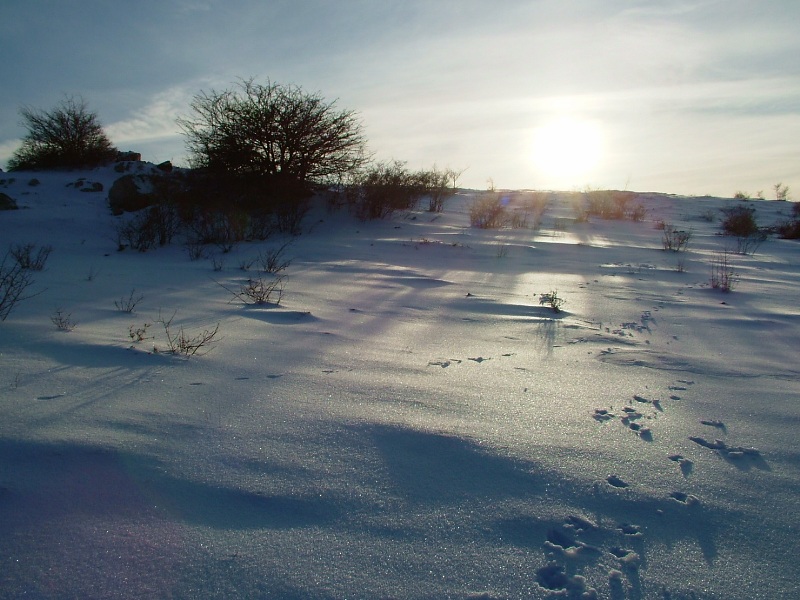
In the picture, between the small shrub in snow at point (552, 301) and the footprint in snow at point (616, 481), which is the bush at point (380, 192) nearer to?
the small shrub in snow at point (552, 301)

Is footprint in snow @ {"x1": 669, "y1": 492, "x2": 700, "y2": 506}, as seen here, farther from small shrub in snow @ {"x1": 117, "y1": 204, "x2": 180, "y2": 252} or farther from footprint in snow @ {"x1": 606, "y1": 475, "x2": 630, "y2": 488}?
small shrub in snow @ {"x1": 117, "y1": 204, "x2": 180, "y2": 252}

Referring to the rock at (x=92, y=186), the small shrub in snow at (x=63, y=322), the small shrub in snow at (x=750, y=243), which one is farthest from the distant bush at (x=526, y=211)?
the rock at (x=92, y=186)

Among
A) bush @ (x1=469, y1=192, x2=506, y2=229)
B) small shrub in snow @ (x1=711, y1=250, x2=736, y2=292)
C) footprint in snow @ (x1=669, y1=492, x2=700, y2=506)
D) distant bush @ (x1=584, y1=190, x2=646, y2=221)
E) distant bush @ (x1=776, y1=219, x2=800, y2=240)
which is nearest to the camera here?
footprint in snow @ (x1=669, y1=492, x2=700, y2=506)

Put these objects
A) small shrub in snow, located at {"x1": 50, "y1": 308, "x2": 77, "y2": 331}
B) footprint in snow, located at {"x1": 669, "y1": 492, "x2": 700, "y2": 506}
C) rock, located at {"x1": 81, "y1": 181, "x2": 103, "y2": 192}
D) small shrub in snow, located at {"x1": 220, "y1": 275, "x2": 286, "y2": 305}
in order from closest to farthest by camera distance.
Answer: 1. footprint in snow, located at {"x1": 669, "y1": 492, "x2": 700, "y2": 506}
2. small shrub in snow, located at {"x1": 50, "y1": 308, "x2": 77, "y2": 331}
3. small shrub in snow, located at {"x1": 220, "y1": 275, "x2": 286, "y2": 305}
4. rock, located at {"x1": 81, "y1": 181, "x2": 103, "y2": 192}

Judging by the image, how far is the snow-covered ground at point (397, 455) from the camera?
4.50ft

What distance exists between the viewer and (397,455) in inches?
76.8

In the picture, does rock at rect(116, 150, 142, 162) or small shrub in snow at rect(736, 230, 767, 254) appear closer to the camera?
small shrub in snow at rect(736, 230, 767, 254)

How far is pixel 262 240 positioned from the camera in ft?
32.2

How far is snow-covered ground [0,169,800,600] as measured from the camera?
1.37 metres

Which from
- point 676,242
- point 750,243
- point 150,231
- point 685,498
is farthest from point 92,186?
point 750,243

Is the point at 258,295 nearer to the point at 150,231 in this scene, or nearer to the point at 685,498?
the point at 685,498

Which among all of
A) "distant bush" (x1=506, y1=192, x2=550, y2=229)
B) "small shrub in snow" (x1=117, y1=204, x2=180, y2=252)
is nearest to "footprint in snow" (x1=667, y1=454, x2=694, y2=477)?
"small shrub in snow" (x1=117, y1=204, x2=180, y2=252)

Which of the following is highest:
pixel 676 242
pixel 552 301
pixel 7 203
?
pixel 7 203

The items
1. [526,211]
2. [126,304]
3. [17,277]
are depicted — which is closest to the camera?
[126,304]
